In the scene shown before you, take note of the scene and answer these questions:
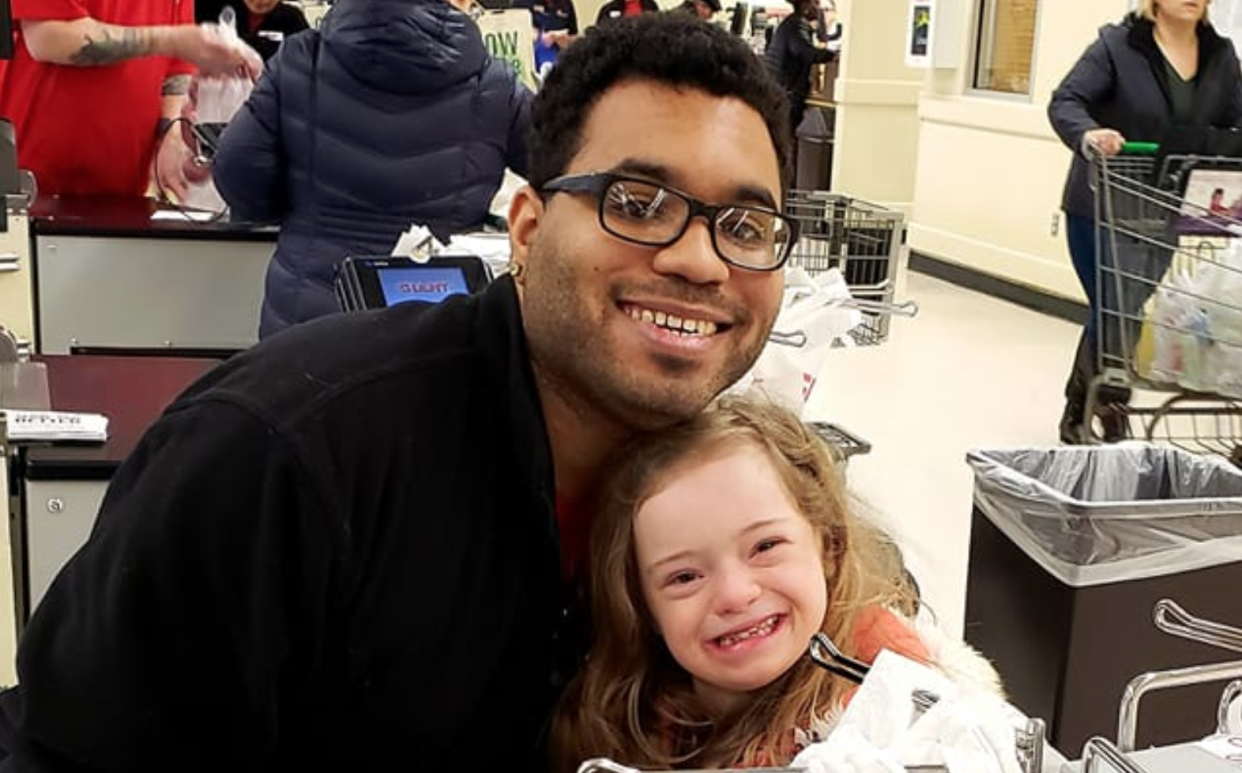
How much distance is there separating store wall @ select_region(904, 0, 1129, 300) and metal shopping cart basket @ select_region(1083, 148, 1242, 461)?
127 inches

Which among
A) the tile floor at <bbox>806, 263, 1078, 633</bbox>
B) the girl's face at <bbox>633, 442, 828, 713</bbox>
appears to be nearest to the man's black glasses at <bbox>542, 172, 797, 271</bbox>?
the girl's face at <bbox>633, 442, 828, 713</bbox>

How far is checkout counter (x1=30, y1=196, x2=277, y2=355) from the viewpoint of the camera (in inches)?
137

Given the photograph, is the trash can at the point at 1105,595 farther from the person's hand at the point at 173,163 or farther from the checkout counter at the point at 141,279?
the person's hand at the point at 173,163

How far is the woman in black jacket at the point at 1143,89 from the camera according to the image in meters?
4.60

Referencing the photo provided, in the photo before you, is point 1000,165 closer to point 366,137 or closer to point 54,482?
point 366,137

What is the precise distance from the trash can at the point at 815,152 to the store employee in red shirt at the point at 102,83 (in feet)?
23.0

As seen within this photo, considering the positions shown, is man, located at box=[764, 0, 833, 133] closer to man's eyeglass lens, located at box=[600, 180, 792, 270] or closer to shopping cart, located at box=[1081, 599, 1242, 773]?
man's eyeglass lens, located at box=[600, 180, 792, 270]

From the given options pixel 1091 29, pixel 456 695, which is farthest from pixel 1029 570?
pixel 1091 29

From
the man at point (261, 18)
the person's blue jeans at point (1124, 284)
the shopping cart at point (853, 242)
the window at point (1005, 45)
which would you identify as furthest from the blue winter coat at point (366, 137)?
the window at point (1005, 45)

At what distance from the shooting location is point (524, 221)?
1301 mm

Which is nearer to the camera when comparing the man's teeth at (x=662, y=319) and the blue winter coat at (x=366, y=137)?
the man's teeth at (x=662, y=319)

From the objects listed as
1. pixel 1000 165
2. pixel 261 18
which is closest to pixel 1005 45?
pixel 1000 165

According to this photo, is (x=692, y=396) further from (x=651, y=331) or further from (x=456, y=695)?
(x=456, y=695)

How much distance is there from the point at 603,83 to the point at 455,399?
0.30 m
